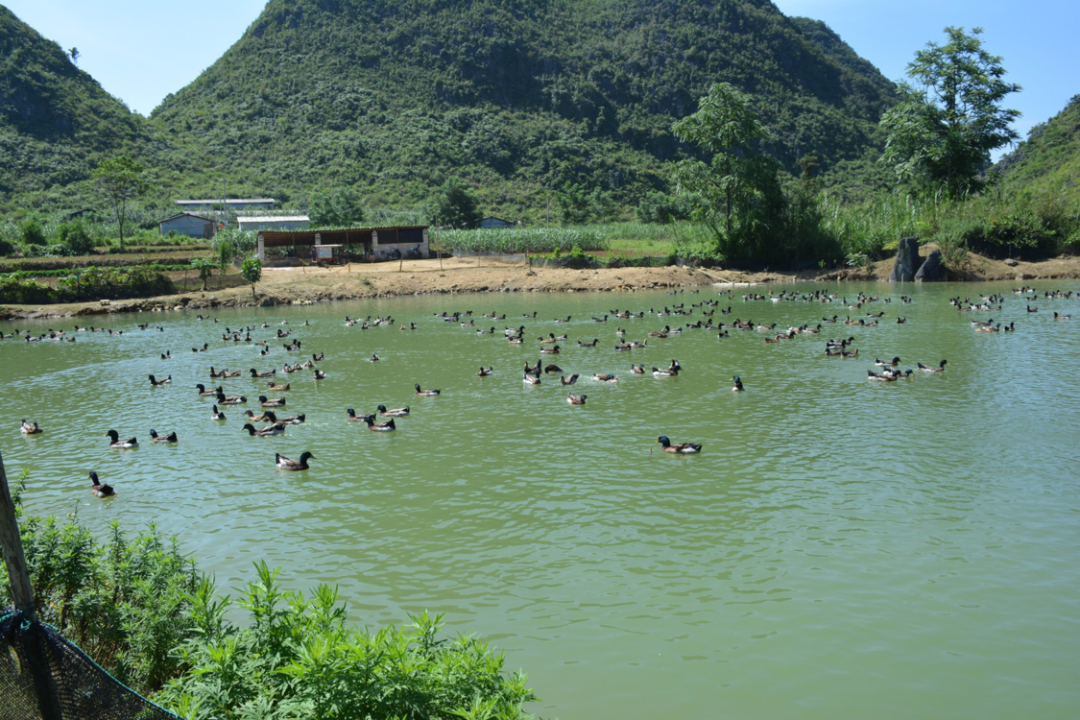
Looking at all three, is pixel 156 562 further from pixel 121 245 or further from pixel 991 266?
pixel 121 245

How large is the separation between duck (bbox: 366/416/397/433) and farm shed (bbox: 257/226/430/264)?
1926 inches

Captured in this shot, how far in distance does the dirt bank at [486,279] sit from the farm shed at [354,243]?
439cm

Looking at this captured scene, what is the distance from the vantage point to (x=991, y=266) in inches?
2282

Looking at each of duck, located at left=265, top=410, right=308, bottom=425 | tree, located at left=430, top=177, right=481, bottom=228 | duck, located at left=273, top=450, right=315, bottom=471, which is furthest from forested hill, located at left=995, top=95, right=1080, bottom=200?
duck, located at left=273, top=450, right=315, bottom=471

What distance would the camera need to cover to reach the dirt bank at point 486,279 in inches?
2136

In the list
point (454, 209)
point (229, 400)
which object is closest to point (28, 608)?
point (229, 400)

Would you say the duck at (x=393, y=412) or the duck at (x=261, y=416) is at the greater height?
the duck at (x=393, y=412)

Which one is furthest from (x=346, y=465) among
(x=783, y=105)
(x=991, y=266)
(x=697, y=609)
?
(x=783, y=105)

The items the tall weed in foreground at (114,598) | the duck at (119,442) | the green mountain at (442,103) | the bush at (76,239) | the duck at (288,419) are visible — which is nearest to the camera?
the tall weed in foreground at (114,598)

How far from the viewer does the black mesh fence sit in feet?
17.8

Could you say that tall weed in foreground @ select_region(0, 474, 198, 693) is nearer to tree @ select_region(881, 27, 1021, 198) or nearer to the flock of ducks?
the flock of ducks

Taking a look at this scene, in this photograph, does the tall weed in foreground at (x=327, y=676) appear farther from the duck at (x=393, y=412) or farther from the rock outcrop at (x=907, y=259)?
the rock outcrop at (x=907, y=259)

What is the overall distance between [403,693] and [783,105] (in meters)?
166

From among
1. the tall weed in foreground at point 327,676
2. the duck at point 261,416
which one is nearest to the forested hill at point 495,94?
the duck at point 261,416
